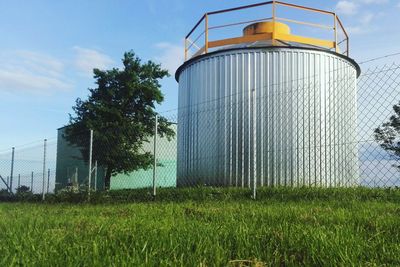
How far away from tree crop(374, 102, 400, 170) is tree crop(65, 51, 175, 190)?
8778 millimetres

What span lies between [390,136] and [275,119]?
2.35m

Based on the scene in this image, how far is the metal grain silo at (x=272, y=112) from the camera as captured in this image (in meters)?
9.33

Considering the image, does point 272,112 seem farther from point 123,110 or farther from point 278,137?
point 123,110

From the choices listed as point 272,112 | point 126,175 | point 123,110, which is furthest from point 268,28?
point 126,175

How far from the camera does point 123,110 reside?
17.8 metres

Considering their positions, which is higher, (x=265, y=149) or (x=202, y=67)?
(x=202, y=67)

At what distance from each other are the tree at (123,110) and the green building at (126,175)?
0.60 meters

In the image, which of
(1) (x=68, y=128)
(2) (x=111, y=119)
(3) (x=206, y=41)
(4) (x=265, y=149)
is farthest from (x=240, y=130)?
(1) (x=68, y=128)

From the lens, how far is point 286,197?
7.11 m

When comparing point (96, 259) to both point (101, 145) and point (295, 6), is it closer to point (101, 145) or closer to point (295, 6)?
point (295, 6)

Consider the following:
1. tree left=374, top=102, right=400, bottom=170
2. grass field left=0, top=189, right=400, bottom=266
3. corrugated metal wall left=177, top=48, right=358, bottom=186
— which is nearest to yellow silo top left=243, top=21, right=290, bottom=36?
corrugated metal wall left=177, top=48, right=358, bottom=186

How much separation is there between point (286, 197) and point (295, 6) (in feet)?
17.0

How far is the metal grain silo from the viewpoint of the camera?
9.33m

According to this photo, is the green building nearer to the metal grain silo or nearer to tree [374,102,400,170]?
the metal grain silo
